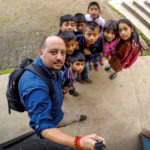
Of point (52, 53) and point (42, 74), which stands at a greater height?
point (52, 53)

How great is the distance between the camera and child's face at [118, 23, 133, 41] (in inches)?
89.7

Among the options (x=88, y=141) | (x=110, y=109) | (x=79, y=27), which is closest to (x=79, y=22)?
(x=79, y=27)

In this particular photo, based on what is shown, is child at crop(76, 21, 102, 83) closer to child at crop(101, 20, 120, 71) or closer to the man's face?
child at crop(101, 20, 120, 71)

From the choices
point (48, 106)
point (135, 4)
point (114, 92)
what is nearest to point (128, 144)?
point (114, 92)

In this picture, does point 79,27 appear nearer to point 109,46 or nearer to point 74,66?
point 109,46

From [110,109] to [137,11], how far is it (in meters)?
3.96

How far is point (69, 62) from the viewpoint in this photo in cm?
231

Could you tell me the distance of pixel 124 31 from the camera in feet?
7.52

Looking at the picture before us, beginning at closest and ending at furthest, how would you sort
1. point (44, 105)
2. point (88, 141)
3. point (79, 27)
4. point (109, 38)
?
1. point (88, 141)
2. point (44, 105)
3. point (109, 38)
4. point (79, 27)

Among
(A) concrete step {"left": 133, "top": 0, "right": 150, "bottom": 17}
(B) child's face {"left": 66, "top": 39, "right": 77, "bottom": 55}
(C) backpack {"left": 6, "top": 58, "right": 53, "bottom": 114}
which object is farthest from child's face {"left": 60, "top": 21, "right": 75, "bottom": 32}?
(A) concrete step {"left": 133, "top": 0, "right": 150, "bottom": 17}

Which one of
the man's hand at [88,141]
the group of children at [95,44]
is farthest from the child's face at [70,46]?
the man's hand at [88,141]

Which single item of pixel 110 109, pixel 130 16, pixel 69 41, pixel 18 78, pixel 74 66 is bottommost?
pixel 110 109

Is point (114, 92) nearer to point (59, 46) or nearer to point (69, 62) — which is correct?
point (69, 62)

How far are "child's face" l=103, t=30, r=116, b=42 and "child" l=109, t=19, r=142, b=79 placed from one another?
0.39 feet
